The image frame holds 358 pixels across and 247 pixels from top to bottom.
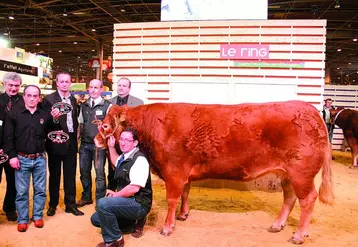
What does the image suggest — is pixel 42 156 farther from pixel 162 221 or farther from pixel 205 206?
pixel 205 206

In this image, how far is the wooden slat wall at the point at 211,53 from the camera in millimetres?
7062

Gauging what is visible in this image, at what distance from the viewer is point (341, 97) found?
46.4ft

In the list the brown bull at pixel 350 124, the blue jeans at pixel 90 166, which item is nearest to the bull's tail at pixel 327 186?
the blue jeans at pixel 90 166

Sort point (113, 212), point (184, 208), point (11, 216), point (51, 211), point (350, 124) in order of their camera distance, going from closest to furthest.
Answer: point (113, 212) < point (11, 216) < point (51, 211) < point (184, 208) < point (350, 124)

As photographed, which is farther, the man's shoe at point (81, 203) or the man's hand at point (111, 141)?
the man's shoe at point (81, 203)

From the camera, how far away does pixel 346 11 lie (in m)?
15.9

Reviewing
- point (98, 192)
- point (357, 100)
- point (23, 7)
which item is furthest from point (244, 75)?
point (23, 7)

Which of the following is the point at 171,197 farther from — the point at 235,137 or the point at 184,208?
the point at 235,137

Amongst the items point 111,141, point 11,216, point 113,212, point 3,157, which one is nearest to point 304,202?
point 113,212

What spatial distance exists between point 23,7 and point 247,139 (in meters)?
15.9

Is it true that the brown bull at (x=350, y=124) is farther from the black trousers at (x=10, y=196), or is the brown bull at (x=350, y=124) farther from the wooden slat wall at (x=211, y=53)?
the black trousers at (x=10, y=196)

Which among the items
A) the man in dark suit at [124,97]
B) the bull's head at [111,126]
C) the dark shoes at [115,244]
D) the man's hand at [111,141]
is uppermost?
the man in dark suit at [124,97]

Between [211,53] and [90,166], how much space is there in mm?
3958

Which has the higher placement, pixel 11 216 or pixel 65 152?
pixel 65 152
